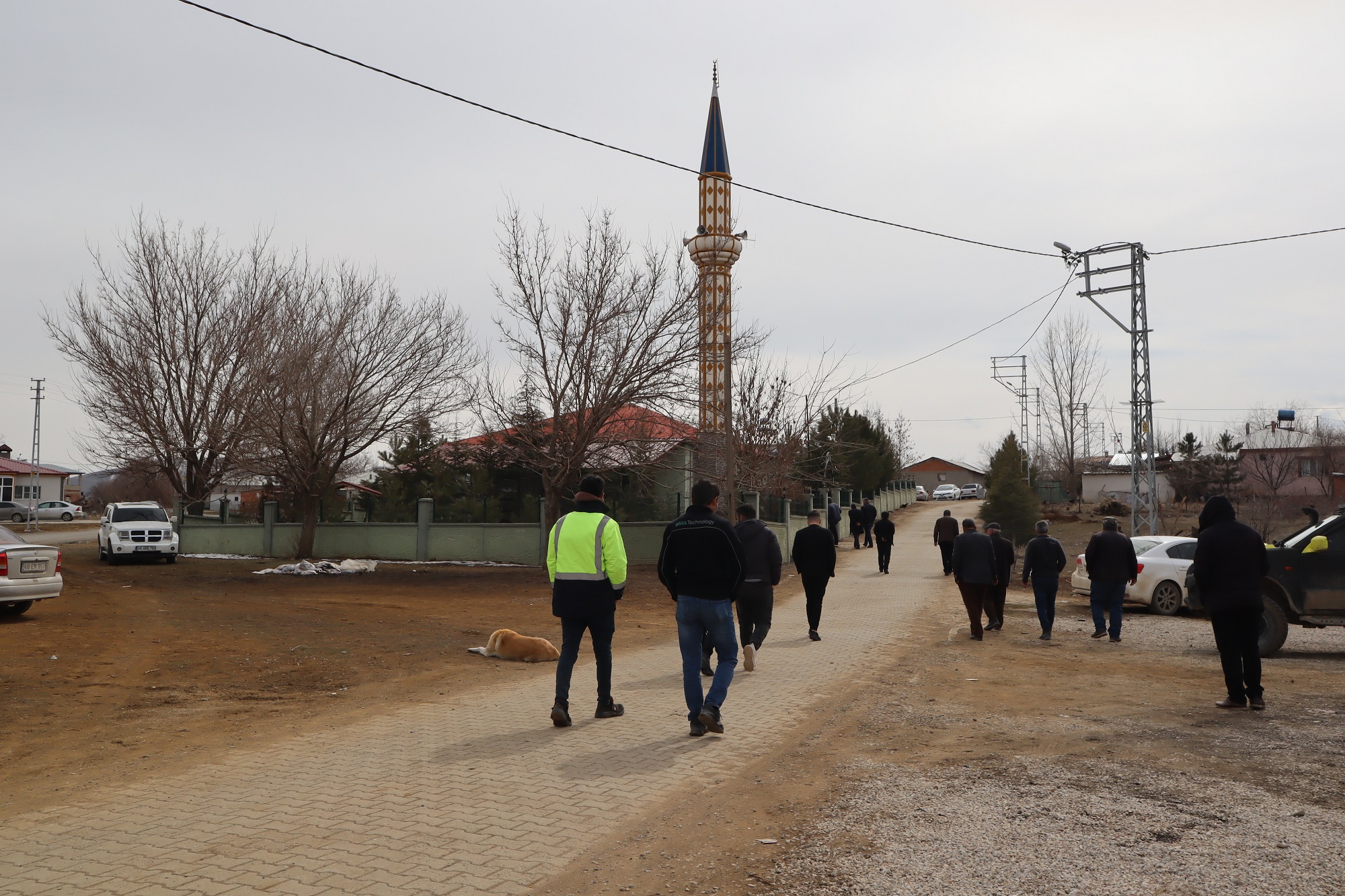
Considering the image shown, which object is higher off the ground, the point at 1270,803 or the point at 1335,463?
the point at 1335,463

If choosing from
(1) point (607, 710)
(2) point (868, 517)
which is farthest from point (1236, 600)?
(2) point (868, 517)

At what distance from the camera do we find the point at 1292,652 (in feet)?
39.7

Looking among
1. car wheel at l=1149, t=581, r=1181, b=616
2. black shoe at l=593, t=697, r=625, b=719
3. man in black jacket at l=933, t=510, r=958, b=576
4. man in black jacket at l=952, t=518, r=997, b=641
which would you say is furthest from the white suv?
car wheel at l=1149, t=581, r=1181, b=616

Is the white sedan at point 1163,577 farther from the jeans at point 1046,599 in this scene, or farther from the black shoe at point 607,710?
the black shoe at point 607,710

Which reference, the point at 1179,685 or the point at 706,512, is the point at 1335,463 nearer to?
the point at 1179,685

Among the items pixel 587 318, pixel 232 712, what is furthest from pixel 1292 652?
pixel 587 318

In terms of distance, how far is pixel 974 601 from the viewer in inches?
520

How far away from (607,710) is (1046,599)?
8.05m

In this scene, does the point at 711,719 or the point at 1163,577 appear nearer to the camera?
the point at 711,719

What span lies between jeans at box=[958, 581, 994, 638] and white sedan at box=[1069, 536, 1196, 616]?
3800 millimetres

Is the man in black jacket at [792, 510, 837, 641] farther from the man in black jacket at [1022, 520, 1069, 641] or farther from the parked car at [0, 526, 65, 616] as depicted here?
the parked car at [0, 526, 65, 616]

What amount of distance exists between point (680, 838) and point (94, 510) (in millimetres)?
87770

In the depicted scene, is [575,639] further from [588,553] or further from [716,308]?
[716,308]

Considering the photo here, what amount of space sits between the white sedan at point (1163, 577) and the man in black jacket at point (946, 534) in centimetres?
517
